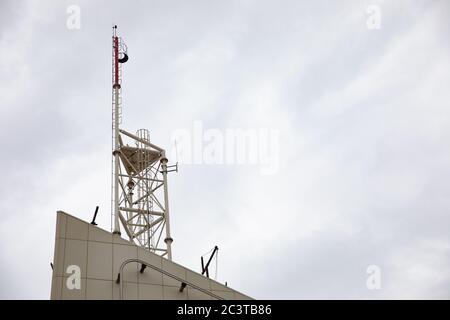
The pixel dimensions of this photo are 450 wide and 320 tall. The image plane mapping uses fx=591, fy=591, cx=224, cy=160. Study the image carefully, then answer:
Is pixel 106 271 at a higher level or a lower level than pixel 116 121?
lower

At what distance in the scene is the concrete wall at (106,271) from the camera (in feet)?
74.3

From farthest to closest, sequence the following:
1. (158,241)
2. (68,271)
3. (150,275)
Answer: (158,241), (150,275), (68,271)

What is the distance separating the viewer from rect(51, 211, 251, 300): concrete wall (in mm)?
22641

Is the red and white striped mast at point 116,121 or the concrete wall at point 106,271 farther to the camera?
the red and white striped mast at point 116,121

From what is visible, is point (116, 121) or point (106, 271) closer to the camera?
point (106, 271)

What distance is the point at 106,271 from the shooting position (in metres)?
23.6

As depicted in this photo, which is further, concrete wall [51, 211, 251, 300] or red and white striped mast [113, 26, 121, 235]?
red and white striped mast [113, 26, 121, 235]

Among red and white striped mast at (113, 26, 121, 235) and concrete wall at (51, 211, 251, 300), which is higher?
red and white striped mast at (113, 26, 121, 235)

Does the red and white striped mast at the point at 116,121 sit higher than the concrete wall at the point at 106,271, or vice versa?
the red and white striped mast at the point at 116,121

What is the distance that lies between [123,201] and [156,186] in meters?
2.73
